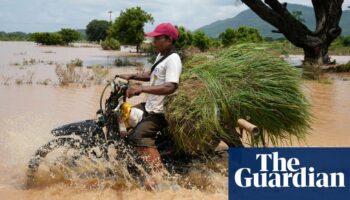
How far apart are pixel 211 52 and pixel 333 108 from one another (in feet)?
22.8

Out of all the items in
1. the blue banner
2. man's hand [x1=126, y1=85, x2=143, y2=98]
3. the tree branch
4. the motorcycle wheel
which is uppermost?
the tree branch

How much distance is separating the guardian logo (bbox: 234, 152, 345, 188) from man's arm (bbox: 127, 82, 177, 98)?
1.02 metres

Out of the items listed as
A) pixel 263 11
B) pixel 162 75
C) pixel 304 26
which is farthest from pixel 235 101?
pixel 304 26

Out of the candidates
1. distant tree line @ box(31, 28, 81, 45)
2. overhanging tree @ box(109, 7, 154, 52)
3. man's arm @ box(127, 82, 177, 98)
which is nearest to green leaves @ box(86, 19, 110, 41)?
distant tree line @ box(31, 28, 81, 45)

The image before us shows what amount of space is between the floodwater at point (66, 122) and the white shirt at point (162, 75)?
0.76 m

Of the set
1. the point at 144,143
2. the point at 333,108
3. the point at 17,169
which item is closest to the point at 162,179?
the point at 144,143

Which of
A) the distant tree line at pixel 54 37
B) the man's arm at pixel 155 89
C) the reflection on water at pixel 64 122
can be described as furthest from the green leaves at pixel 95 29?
the man's arm at pixel 155 89

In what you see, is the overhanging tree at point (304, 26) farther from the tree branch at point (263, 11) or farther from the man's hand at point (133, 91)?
the man's hand at point (133, 91)

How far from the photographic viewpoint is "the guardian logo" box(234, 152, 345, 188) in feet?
14.1

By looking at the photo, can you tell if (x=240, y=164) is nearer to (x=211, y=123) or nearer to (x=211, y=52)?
(x=211, y=123)

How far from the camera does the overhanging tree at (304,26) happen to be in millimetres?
21089

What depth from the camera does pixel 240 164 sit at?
4719 millimetres

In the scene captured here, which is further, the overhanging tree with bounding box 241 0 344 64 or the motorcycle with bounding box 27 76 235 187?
the overhanging tree with bounding box 241 0 344 64

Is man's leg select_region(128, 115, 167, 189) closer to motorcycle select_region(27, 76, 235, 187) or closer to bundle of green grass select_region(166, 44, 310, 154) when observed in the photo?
motorcycle select_region(27, 76, 235, 187)
